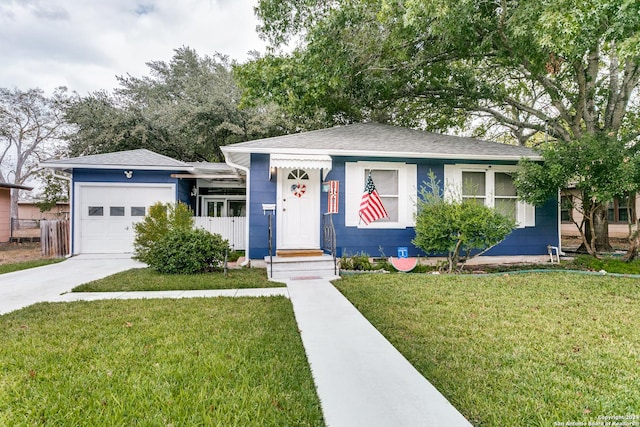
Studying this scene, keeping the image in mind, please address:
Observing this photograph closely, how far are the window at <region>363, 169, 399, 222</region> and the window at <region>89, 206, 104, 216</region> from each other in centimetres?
844

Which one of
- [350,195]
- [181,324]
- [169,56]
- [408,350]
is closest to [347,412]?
[408,350]

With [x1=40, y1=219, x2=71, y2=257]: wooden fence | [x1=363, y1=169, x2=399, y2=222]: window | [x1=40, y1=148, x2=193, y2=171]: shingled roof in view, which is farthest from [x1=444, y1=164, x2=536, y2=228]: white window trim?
[x1=40, y1=219, x2=71, y2=257]: wooden fence

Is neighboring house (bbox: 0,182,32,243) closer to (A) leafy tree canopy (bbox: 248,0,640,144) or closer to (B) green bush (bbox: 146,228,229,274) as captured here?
(B) green bush (bbox: 146,228,229,274)

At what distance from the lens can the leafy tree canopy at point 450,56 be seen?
6520 millimetres

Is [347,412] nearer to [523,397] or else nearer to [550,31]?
[523,397]

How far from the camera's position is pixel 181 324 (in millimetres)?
3996

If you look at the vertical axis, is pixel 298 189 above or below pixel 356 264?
above

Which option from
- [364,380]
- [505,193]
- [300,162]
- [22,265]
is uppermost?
[300,162]

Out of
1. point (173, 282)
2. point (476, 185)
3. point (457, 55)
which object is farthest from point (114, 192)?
point (457, 55)

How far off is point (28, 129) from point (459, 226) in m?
29.6

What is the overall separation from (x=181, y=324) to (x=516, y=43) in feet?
31.3

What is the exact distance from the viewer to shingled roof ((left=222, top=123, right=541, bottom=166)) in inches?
326

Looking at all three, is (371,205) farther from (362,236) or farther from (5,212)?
(5,212)

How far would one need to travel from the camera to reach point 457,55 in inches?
398
